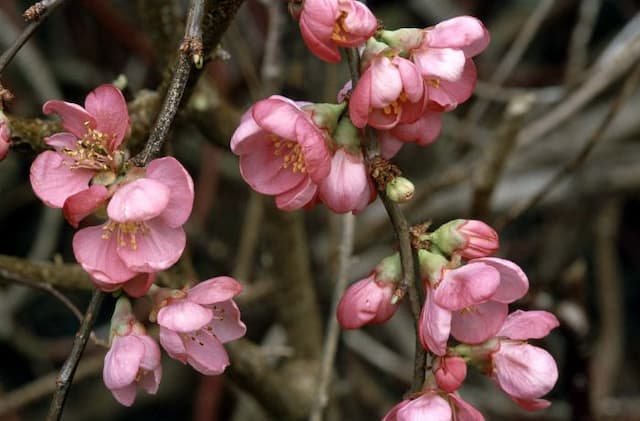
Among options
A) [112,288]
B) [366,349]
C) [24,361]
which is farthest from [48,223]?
[112,288]

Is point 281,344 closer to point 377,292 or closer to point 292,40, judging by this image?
point 292,40

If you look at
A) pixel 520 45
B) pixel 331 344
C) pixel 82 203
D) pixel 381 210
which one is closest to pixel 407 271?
pixel 82 203

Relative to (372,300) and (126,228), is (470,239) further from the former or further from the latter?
(126,228)

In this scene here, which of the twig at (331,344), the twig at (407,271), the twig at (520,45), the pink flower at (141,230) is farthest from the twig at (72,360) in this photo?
the twig at (520,45)

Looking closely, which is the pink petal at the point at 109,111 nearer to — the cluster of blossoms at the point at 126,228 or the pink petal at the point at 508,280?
the cluster of blossoms at the point at 126,228

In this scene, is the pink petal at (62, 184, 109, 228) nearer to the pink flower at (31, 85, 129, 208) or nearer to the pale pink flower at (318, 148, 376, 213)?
the pink flower at (31, 85, 129, 208)
